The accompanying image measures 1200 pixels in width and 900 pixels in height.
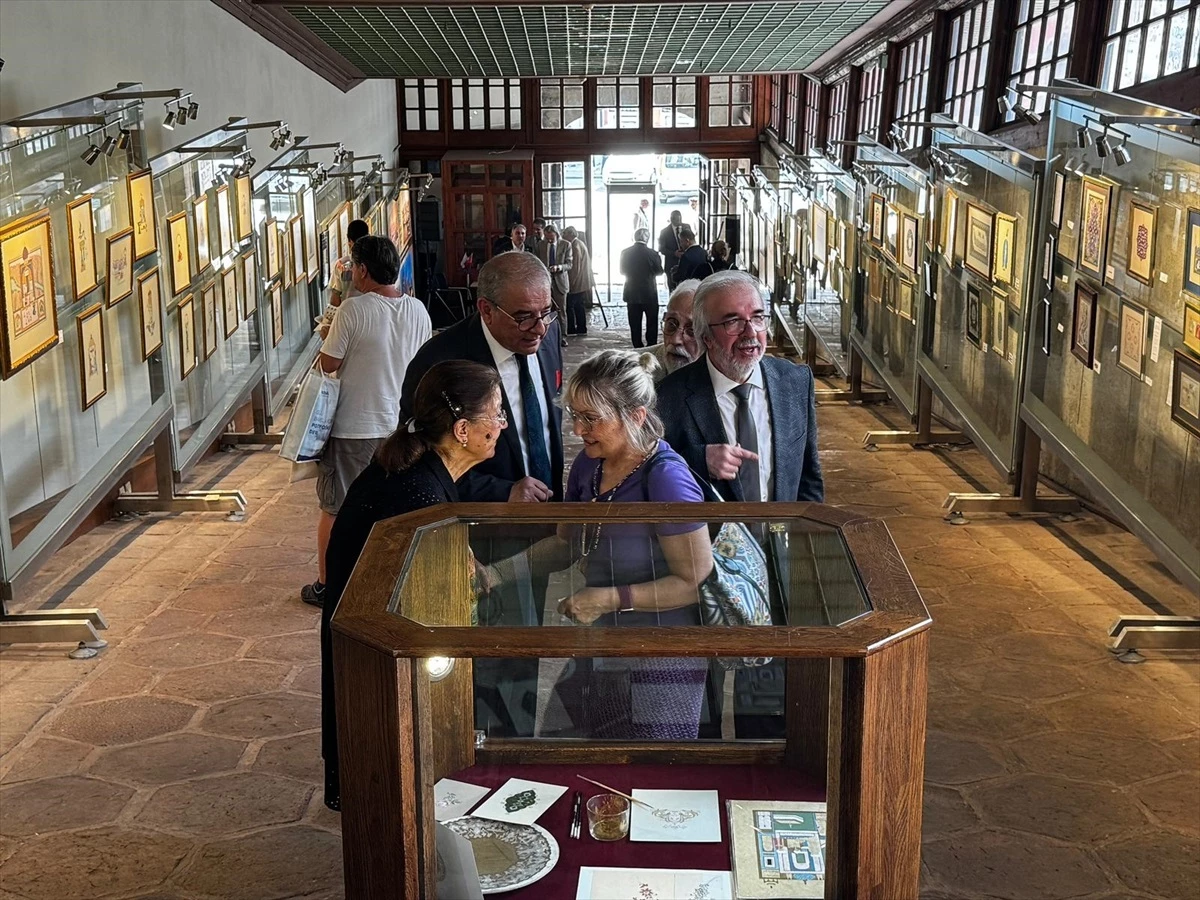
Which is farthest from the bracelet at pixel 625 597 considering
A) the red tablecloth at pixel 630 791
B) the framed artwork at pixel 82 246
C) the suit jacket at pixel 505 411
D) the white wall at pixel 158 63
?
the white wall at pixel 158 63

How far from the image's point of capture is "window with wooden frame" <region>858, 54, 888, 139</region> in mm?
14695

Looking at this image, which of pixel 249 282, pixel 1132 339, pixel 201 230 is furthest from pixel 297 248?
pixel 1132 339

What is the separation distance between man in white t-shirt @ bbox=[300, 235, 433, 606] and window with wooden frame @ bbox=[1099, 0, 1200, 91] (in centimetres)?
451

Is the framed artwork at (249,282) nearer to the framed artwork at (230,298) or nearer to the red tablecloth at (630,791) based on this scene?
the framed artwork at (230,298)

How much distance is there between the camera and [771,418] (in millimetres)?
4145

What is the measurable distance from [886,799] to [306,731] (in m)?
3.60

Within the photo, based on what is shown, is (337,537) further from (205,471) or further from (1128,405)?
(205,471)

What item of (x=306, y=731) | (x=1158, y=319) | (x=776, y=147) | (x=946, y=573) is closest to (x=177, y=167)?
(x=306, y=731)

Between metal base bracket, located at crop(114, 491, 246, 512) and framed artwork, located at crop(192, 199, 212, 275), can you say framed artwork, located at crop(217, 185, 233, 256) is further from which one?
metal base bracket, located at crop(114, 491, 246, 512)

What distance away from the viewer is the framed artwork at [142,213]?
23.1ft

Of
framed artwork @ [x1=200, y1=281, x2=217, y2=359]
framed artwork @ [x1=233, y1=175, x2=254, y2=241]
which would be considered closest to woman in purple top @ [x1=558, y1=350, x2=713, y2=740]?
framed artwork @ [x1=200, y1=281, x2=217, y2=359]

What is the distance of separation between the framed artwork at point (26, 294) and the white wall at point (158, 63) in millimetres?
1195

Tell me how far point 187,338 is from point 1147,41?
6.14 meters

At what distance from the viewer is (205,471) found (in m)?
9.56
